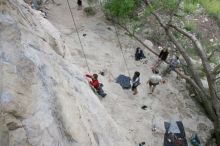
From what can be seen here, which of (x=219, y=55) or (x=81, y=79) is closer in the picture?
(x=81, y=79)

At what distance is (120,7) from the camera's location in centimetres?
1441

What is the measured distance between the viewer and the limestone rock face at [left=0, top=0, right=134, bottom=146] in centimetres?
506

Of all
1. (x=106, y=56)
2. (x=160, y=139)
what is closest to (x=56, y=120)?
(x=160, y=139)

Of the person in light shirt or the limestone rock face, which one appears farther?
the person in light shirt

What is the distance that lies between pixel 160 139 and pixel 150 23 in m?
7.17

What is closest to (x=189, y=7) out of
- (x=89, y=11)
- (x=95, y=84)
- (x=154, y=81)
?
(x=89, y=11)

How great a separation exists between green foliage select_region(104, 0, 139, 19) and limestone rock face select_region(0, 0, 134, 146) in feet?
24.6

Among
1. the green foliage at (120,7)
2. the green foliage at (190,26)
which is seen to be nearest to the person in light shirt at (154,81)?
the green foliage at (120,7)

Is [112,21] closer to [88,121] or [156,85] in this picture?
[156,85]

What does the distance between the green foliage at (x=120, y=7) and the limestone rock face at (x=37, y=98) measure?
7.49m

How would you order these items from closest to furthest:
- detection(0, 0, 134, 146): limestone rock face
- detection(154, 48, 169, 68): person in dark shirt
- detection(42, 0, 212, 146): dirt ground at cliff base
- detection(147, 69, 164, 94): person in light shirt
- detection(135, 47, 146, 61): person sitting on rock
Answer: detection(0, 0, 134, 146): limestone rock face, detection(42, 0, 212, 146): dirt ground at cliff base, detection(147, 69, 164, 94): person in light shirt, detection(154, 48, 169, 68): person in dark shirt, detection(135, 47, 146, 61): person sitting on rock

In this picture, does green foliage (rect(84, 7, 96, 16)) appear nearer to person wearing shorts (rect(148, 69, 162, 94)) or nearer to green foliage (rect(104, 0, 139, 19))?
green foliage (rect(104, 0, 139, 19))

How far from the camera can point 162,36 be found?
16000 mm

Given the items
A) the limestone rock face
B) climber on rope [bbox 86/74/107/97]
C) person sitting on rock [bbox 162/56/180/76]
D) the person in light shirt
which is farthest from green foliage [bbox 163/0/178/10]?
the limestone rock face
